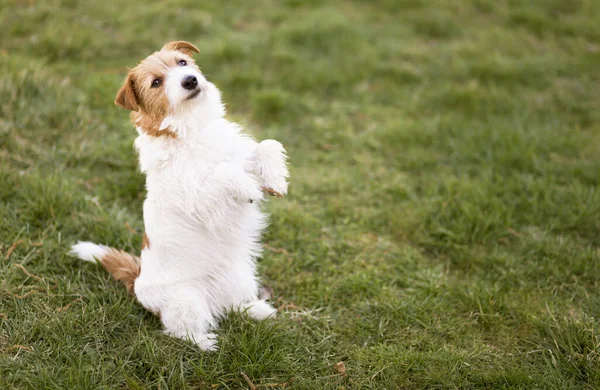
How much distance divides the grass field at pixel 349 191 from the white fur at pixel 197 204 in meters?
0.23

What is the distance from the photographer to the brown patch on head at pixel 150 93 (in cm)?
288

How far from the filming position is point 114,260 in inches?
133

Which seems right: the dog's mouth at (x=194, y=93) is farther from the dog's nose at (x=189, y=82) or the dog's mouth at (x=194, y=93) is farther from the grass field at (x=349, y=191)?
the grass field at (x=349, y=191)

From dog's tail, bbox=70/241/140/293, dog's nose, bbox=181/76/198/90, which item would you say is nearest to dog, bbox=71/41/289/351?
dog's nose, bbox=181/76/198/90

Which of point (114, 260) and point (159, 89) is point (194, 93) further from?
point (114, 260)

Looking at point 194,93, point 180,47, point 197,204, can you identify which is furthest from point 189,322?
point 180,47

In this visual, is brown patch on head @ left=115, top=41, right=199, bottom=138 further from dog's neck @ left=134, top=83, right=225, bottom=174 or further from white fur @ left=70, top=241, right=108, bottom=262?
white fur @ left=70, top=241, right=108, bottom=262

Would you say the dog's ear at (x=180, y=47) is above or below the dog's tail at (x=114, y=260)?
above

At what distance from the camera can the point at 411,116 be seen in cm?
568

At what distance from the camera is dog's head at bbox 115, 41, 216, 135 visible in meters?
2.83

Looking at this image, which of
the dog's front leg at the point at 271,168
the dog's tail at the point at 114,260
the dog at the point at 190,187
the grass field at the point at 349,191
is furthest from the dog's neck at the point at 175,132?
the grass field at the point at 349,191

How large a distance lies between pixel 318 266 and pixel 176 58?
1792 mm

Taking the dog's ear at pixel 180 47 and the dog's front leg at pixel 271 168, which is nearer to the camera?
the dog's front leg at pixel 271 168

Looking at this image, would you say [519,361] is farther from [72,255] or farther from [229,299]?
[72,255]
